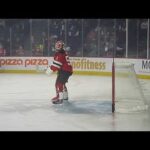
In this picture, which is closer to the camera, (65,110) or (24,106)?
(65,110)

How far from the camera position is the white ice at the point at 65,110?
798cm

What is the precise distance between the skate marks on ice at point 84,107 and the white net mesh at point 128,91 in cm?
26

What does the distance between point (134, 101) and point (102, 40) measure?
7547mm

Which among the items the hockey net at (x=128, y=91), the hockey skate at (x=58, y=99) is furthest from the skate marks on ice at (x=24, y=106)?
the hockey net at (x=128, y=91)

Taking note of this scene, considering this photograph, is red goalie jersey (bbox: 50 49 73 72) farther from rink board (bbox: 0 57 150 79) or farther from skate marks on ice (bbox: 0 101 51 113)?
rink board (bbox: 0 57 150 79)

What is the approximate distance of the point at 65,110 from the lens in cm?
945

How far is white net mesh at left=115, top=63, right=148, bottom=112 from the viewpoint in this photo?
9.64 m

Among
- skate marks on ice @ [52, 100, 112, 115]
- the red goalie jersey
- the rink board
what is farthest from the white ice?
→ the rink board

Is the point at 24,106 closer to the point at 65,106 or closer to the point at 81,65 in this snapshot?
the point at 65,106

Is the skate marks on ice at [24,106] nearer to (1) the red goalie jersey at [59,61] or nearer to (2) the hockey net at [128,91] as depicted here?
(1) the red goalie jersey at [59,61]

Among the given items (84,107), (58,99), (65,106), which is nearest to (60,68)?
(58,99)

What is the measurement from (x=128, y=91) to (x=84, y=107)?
3.51 ft

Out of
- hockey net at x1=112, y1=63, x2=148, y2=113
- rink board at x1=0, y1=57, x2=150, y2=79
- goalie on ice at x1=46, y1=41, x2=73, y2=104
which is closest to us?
hockey net at x1=112, y1=63, x2=148, y2=113
